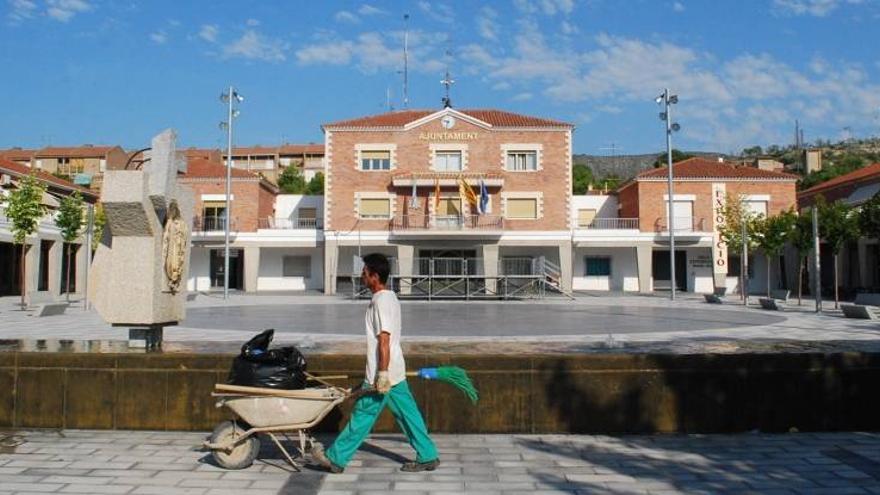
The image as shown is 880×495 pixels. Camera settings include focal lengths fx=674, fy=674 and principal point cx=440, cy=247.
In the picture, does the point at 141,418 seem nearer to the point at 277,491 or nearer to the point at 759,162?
the point at 277,491

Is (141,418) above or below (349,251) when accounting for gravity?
below

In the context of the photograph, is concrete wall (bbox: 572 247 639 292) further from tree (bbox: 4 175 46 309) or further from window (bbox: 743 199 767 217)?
tree (bbox: 4 175 46 309)

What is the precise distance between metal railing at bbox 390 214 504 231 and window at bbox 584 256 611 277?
23.8 feet

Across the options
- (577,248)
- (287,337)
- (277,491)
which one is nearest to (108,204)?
(277,491)

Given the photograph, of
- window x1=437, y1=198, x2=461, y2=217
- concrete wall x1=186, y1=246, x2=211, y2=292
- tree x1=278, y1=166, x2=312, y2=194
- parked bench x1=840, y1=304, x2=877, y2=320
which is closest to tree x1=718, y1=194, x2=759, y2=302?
parked bench x1=840, y1=304, x2=877, y2=320

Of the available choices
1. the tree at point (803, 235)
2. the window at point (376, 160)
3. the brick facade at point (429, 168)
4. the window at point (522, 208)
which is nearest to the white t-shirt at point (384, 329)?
the tree at point (803, 235)

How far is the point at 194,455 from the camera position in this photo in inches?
202

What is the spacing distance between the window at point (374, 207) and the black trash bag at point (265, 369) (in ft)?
107

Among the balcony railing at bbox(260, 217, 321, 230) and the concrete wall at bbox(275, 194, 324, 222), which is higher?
the concrete wall at bbox(275, 194, 324, 222)

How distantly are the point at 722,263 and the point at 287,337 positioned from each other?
103 ft

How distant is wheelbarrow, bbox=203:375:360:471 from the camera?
15.3 ft

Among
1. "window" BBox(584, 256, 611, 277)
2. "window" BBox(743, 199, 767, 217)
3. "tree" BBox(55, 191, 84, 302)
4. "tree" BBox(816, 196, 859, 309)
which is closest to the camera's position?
"tree" BBox(816, 196, 859, 309)

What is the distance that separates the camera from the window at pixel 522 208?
37.0 m

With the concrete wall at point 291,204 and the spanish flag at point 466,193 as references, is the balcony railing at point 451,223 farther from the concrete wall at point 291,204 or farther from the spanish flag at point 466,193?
the concrete wall at point 291,204
